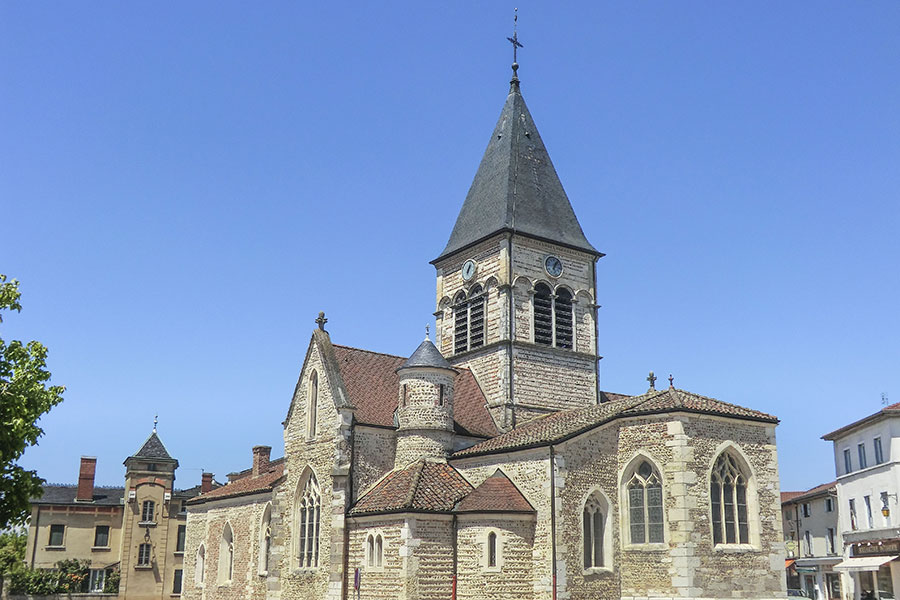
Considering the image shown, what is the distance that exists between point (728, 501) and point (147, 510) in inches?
1487

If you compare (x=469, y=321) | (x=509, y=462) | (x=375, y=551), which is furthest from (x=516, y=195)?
(x=375, y=551)

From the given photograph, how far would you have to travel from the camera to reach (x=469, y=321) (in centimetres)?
3578

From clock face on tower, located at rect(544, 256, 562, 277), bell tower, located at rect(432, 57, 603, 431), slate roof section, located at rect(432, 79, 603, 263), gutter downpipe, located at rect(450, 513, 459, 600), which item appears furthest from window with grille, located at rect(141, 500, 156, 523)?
gutter downpipe, located at rect(450, 513, 459, 600)

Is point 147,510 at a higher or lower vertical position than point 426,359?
lower

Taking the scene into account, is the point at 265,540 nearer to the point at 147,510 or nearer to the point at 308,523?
the point at 308,523

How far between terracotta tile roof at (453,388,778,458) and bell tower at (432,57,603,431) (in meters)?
3.40

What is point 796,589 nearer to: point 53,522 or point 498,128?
point 498,128

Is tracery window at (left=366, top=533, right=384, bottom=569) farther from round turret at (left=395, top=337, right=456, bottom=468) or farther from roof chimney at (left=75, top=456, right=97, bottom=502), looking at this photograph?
roof chimney at (left=75, top=456, right=97, bottom=502)

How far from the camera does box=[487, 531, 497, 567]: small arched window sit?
25603mm

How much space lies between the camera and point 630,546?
25812 mm

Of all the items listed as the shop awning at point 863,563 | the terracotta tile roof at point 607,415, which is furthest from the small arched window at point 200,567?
the shop awning at point 863,563

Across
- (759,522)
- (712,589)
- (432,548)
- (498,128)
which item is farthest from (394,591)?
(498,128)

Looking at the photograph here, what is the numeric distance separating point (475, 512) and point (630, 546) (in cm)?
477

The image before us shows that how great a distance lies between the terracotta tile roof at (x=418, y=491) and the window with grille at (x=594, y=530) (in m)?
4.06
